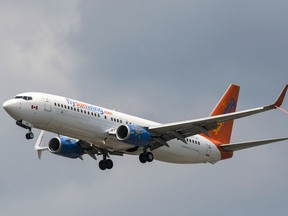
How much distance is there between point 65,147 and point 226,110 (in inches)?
681

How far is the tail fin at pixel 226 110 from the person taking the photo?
85.5 m

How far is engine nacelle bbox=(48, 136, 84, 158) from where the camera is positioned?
257ft

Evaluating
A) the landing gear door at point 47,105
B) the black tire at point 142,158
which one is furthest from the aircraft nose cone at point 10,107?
the black tire at point 142,158

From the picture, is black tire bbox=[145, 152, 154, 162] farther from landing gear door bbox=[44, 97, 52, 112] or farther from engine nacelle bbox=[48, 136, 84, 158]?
landing gear door bbox=[44, 97, 52, 112]

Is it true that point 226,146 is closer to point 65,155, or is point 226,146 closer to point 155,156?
point 155,156

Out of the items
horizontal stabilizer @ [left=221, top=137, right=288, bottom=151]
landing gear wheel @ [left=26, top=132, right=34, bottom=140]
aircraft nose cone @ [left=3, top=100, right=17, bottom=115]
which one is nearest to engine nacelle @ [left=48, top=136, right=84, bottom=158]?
landing gear wheel @ [left=26, top=132, right=34, bottom=140]

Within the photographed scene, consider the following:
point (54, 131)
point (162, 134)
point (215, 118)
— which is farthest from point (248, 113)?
point (54, 131)

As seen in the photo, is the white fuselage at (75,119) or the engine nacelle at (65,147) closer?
the white fuselage at (75,119)

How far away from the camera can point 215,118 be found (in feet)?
238

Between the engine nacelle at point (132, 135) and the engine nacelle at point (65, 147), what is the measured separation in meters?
6.36

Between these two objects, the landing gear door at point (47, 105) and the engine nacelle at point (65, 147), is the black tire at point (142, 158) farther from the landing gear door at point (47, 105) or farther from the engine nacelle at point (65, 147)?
the landing gear door at point (47, 105)

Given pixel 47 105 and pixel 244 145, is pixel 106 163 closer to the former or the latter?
pixel 47 105

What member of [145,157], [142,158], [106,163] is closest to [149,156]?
[145,157]

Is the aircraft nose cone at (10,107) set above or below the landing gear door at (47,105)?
below
